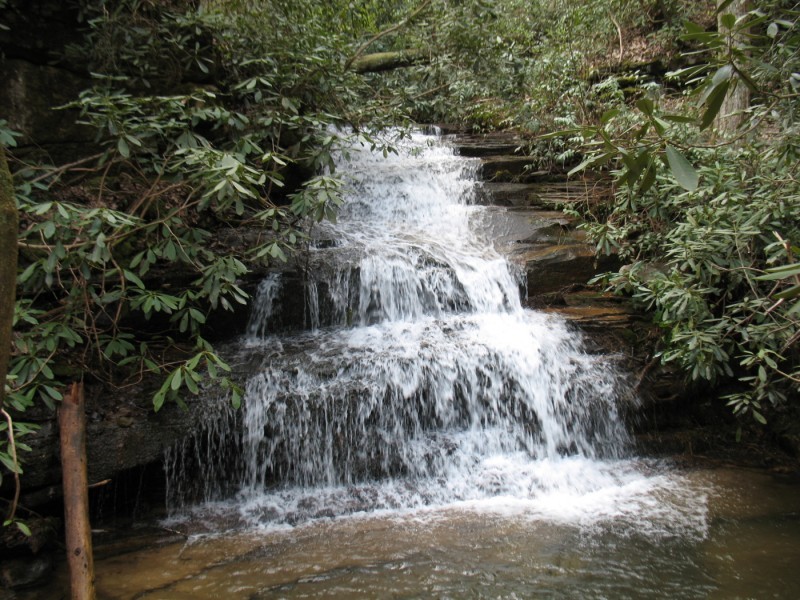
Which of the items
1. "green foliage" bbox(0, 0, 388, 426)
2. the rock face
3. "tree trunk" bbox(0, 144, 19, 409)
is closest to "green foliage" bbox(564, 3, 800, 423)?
"green foliage" bbox(0, 0, 388, 426)

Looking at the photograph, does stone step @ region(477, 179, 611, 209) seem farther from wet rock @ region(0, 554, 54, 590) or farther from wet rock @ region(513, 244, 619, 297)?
wet rock @ region(0, 554, 54, 590)

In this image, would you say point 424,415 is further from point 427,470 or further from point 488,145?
point 488,145

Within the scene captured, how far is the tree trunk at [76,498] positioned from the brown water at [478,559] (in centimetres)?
31

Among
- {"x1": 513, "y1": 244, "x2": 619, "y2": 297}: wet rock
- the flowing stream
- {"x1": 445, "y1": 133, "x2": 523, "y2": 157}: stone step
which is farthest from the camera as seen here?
{"x1": 445, "y1": 133, "x2": 523, "y2": 157}: stone step

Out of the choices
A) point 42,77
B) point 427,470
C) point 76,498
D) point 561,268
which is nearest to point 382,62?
point 561,268

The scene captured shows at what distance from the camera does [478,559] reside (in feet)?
11.0

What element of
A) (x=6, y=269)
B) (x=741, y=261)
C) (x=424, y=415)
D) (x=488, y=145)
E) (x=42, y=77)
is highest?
(x=488, y=145)

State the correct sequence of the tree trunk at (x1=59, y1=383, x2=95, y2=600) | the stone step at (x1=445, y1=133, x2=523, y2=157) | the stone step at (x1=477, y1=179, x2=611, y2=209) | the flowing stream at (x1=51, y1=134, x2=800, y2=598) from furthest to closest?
the stone step at (x1=445, y1=133, x2=523, y2=157) < the stone step at (x1=477, y1=179, x2=611, y2=209) < the flowing stream at (x1=51, y1=134, x2=800, y2=598) < the tree trunk at (x1=59, y1=383, x2=95, y2=600)

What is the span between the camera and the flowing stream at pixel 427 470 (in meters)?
3.24

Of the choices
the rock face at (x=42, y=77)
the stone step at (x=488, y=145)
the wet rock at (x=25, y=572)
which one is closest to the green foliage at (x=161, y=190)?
the rock face at (x=42, y=77)

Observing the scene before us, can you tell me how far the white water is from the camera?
14.1 ft

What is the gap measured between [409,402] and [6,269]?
3.99 m

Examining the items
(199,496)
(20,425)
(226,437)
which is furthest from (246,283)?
(20,425)

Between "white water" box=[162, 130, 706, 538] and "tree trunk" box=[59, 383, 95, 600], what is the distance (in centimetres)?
101
